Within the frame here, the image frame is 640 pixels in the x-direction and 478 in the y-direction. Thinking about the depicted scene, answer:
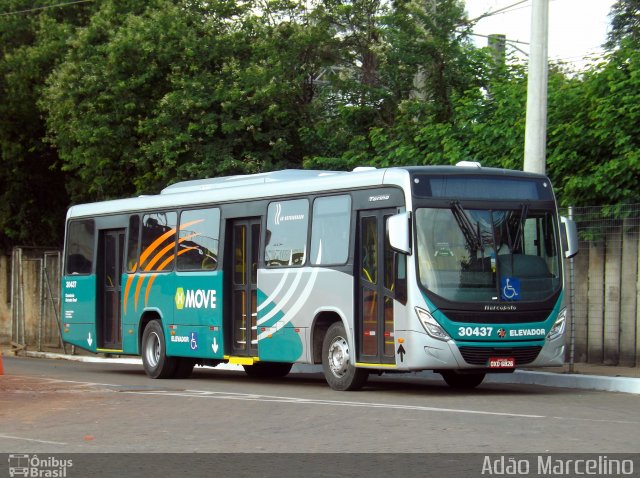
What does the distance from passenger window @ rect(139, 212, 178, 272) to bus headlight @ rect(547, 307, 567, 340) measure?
7528 mm

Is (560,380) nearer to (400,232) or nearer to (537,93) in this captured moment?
(400,232)

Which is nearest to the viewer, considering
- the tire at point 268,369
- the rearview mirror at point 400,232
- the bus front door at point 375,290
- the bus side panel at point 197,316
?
the rearview mirror at point 400,232

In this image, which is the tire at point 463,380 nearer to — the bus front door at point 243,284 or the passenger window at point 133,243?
the bus front door at point 243,284

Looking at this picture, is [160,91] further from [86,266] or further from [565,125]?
[565,125]

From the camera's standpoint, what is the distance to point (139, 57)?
29.5 meters

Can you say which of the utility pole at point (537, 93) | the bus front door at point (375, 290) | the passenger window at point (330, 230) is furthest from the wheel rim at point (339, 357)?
the utility pole at point (537, 93)

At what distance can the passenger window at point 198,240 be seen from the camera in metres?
20.8

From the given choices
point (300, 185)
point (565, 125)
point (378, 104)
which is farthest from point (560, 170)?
point (378, 104)

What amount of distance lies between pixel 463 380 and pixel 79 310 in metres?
9.20

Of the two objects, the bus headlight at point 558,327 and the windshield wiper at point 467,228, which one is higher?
the windshield wiper at point 467,228

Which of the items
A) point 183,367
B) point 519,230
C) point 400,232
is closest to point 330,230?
point 400,232

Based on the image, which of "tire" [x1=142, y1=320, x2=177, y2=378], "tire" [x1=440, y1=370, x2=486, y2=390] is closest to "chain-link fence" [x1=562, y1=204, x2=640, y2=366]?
"tire" [x1=440, y1=370, x2=486, y2=390]

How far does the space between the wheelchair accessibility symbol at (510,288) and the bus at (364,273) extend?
0.06ft

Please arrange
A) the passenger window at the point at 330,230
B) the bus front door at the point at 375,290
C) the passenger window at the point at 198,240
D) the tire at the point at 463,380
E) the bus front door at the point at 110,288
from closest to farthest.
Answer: the bus front door at the point at 375,290 < the passenger window at the point at 330,230 < the tire at the point at 463,380 < the passenger window at the point at 198,240 < the bus front door at the point at 110,288
